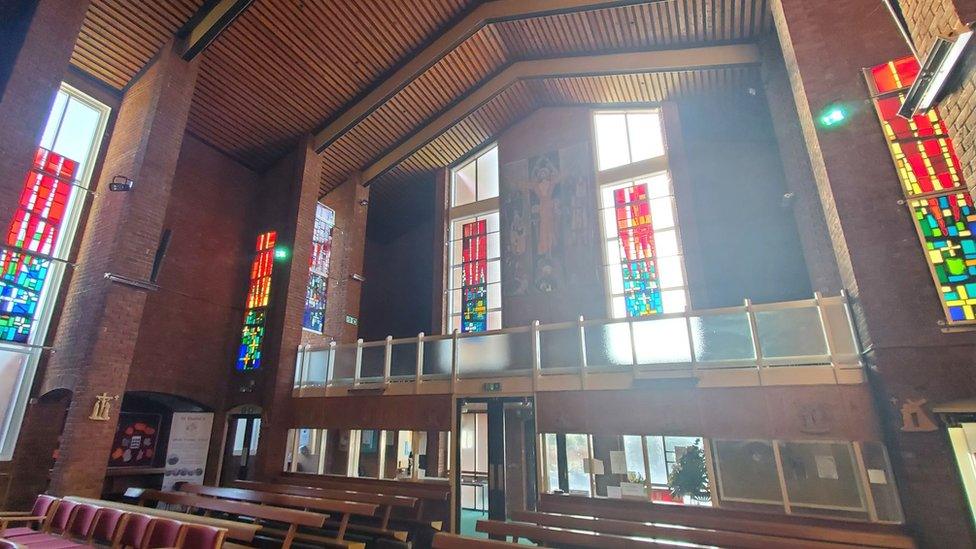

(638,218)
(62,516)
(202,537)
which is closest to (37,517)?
(62,516)

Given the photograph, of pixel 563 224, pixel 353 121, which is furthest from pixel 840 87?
pixel 353 121

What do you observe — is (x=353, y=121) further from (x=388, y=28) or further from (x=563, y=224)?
(x=563, y=224)

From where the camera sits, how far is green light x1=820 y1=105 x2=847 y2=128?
18.4 feet

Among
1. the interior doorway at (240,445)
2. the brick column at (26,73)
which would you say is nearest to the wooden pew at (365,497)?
the interior doorway at (240,445)

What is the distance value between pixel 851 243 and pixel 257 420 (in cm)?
1038

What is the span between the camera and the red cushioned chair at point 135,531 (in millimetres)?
4246

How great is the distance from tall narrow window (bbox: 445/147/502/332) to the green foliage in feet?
19.1

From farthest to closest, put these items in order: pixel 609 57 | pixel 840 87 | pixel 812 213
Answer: pixel 609 57 → pixel 812 213 → pixel 840 87

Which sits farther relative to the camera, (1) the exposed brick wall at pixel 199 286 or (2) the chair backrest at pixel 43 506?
(1) the exposed brick wall at pixel 199 286

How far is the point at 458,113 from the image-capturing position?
11461mm

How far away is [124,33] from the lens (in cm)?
809

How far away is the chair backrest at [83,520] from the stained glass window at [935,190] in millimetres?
8967

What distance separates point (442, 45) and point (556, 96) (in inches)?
129

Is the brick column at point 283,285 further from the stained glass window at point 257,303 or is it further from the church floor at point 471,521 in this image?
the church floor at point 471,521
